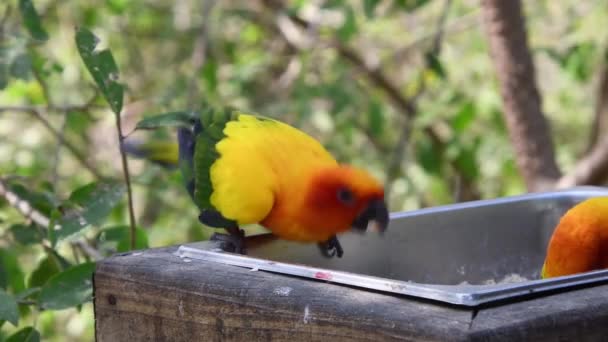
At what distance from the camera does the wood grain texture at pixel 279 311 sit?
99 centimetres

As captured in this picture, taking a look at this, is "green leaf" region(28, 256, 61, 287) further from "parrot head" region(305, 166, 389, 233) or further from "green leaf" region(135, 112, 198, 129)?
"parrot head" region(305, 166, 389, 233)

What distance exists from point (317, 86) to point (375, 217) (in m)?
2.46

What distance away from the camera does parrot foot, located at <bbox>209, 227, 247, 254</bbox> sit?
4.88ft

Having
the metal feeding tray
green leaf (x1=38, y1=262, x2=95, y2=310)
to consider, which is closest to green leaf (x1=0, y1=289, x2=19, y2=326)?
green leaf (x1=38, y1=262, x2=95, y2=310)

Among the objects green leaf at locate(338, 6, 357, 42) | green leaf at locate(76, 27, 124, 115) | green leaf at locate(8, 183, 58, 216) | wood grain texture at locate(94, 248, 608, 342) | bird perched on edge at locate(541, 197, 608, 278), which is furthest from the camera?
green leaf at locate(338, 6, 357, 42)

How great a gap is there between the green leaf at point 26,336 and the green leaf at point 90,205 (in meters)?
0.17

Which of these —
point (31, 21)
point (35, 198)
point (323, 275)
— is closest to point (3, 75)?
point (31, 21)

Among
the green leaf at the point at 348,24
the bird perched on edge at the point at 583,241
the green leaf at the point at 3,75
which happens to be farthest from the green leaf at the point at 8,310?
the green leaf at the point at 348,24

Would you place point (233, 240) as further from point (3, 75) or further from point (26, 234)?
point (3, 75)

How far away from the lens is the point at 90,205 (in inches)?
69.9

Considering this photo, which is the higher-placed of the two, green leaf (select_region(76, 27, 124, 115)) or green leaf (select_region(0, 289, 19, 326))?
green leaf (select_region(76, 27, 124, 115))

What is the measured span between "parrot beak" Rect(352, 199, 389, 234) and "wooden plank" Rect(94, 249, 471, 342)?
343 millimetres

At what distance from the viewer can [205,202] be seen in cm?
170

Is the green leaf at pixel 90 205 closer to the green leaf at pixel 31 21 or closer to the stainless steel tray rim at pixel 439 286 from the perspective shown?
the stainless steel tray rim at pixel 439 286
